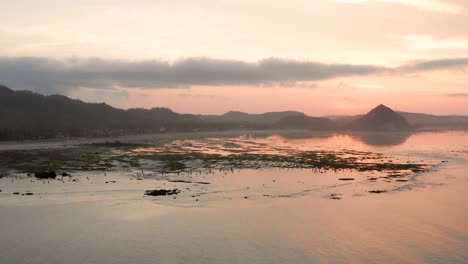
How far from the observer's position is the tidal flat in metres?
15.6

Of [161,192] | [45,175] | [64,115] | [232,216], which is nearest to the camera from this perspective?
[232,216]

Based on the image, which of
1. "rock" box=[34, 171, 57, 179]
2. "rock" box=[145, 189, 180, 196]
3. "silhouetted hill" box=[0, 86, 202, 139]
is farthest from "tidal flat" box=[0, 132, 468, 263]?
"silhouetted hill" box=[0, 86, 202, 139]

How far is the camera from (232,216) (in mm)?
21688

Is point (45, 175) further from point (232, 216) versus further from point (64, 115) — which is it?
point (64, 115)

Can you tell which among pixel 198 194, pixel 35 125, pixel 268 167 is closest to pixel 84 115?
pixel 35 125

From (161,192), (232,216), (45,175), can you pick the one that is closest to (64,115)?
(45,175)

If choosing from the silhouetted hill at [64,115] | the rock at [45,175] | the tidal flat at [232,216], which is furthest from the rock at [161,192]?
the silhouetted hill at [64,115]

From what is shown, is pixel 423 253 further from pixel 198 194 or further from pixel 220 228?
pixel 198 194

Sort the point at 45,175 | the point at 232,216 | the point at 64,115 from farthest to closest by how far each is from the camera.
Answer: the point at 64,115
the point at 45,175
the point at 232,216

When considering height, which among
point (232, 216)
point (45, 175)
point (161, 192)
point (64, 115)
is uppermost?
point (64, 115)

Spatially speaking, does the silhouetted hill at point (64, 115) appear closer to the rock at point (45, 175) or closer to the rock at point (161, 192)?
the rock at point (45, 175)

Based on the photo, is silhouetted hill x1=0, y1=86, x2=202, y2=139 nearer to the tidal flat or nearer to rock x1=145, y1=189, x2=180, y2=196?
the tidal flat

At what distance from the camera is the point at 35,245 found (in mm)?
16438

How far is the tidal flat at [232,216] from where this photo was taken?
15609mm
